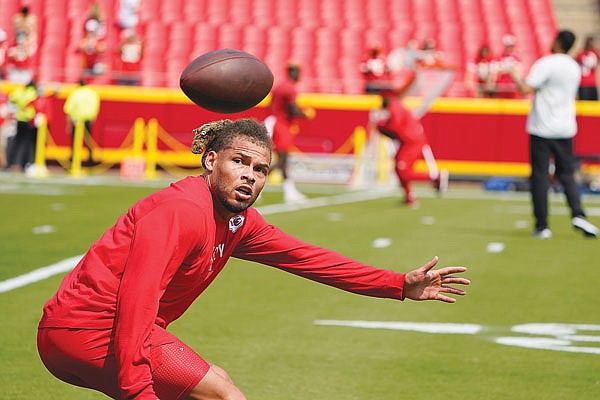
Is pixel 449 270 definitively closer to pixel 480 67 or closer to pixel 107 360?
pixel 107 360

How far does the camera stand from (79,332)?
3824 millimetres

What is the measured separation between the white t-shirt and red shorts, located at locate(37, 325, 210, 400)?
10.0 meters

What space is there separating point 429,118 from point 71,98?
24.6 ft

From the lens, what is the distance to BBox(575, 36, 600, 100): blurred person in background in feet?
81.1

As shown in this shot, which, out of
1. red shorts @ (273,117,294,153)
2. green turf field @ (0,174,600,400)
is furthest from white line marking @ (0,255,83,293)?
red shorts @ (273,117,294,153)

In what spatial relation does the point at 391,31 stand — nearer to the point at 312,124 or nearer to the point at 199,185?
the point at 312,124

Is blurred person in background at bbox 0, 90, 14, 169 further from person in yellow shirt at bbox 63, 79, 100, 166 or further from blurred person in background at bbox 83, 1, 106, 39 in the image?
blurred person in background at bbox 83, 1, 106, 39

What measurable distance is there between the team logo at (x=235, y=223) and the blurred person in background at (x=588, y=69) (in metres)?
21.5

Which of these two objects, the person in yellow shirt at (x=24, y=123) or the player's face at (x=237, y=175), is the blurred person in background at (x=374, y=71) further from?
the player's face at (x=237, y=175)

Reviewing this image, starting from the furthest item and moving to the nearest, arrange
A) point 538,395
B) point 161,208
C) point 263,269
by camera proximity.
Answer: point 263,269 < point 538,395 < point 161,208

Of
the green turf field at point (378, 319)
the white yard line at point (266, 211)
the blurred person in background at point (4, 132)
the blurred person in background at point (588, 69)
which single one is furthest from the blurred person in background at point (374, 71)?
the green turf field at point (378, 319)

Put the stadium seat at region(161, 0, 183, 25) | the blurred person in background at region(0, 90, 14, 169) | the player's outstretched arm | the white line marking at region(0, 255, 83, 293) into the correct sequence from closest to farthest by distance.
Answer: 1. the player's outstretched arm
2. the white line marking at region(0, 255, 83, 293)
3. the blurred person in background at region(0, 90, 14, 169)
4. the stadium seat at region(161, 0, 183, 25)

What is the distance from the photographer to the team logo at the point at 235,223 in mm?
4133

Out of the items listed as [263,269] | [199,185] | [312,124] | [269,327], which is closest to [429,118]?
[312,124]
